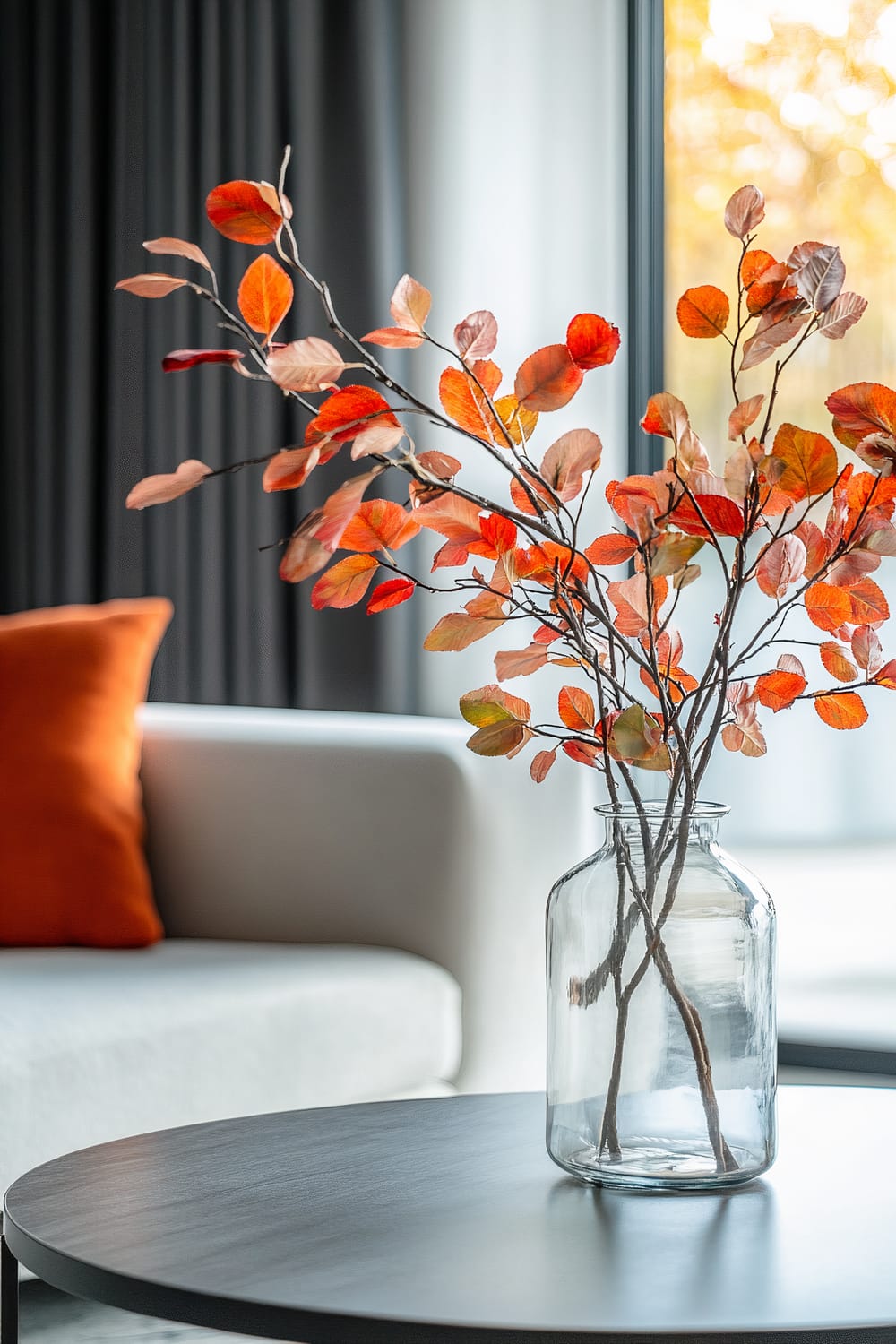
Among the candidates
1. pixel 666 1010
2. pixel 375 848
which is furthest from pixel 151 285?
pixel 375 848

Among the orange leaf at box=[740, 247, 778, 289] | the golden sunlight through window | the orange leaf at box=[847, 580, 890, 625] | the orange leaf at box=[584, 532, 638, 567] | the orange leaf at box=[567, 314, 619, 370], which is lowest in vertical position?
the orange leaf at box=[847, 580, 890, 625]

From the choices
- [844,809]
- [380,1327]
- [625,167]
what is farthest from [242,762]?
[380,1327]

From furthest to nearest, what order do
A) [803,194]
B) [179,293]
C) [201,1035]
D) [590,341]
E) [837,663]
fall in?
[179,293], [803,194], [201,1035], [837,663], [590,341]

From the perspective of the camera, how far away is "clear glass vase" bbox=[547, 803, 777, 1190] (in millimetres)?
1015

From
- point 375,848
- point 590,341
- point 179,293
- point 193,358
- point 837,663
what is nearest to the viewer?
point 193,358

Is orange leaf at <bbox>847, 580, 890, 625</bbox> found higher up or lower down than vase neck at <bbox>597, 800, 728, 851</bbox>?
higher up

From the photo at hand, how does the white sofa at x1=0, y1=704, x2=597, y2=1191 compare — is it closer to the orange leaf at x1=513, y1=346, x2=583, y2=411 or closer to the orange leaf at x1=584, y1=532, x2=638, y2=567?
the orange leaf at x1=584, y1=532, x2=638, y2=567

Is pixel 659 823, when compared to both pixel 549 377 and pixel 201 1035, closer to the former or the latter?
pixel 549 377

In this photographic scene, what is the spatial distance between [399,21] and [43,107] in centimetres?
80

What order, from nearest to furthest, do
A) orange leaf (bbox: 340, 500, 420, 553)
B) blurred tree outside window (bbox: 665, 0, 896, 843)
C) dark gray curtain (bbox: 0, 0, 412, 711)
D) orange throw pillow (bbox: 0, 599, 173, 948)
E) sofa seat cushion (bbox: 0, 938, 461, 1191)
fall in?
1. orange leaf (bbox: 340, 500, 420, 553)
2. sofa seat cushion (bbox: 0, 938, 461, 1191)
3. orange throw pillow (bbox: 0, 599, 173, 948)
4. blurred tree outside window (bbox: 665, 0, 896, 843)
5. dark gray curtain (bbox: 0, 0, 412, 711)

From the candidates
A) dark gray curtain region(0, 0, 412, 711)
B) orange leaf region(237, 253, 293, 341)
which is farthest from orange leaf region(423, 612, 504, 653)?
dark gray curtain region(0, 0, 412, 711)

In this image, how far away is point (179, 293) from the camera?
3188 mm

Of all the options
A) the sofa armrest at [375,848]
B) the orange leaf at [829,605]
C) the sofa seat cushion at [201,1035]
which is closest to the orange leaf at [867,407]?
the orange leaf at [829,605]

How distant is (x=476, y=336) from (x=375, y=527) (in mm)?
134
